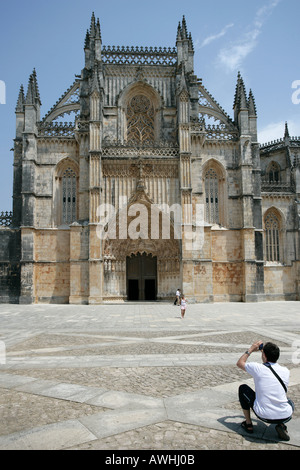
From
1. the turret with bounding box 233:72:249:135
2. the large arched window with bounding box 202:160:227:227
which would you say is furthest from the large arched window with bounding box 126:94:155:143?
the turret with bounding box 233:72:249:135

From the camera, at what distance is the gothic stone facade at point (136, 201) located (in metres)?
26.3

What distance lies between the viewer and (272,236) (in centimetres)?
3125

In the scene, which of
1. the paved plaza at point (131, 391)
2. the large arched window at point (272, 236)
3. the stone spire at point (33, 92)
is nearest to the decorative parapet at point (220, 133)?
the large arched window at point (272, 236)

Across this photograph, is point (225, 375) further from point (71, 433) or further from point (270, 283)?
point (270, 283)

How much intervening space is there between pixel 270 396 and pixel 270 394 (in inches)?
0.8

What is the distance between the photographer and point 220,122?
3131cm

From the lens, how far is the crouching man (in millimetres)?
4109

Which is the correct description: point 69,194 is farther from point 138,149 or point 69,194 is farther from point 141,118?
point 141,118

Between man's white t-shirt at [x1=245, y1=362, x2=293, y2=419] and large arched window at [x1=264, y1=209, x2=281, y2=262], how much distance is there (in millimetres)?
27852

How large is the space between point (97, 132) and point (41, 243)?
8.94 meters

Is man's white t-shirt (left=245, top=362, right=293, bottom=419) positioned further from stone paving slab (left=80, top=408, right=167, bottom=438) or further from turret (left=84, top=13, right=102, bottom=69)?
turret (left=84, top=13, right=102, bottom=69)

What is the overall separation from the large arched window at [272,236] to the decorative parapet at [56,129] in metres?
17.3

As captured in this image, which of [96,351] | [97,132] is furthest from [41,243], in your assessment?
[96,351]
